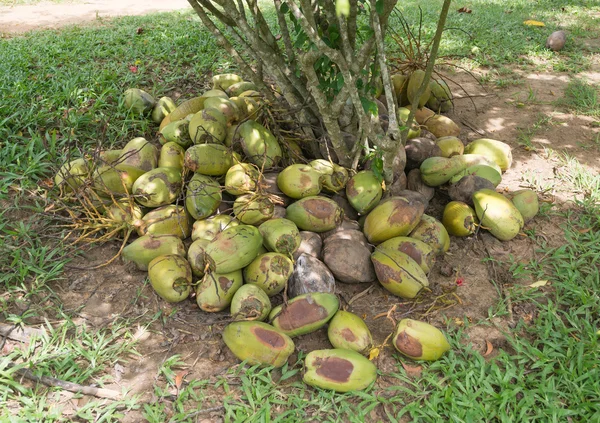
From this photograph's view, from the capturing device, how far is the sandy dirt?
6.98m

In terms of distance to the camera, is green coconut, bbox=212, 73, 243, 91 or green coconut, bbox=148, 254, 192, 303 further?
green coconut, bbox=212, 73, 243, 91

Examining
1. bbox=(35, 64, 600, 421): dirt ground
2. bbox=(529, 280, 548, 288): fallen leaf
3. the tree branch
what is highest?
the tree branch

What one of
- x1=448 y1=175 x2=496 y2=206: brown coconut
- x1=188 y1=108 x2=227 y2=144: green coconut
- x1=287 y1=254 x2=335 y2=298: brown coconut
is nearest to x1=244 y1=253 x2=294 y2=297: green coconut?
x1=287 y1=254 x2=335 y2=298: brown coconut

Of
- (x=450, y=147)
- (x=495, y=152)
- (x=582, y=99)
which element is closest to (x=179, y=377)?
(x=450, y=147)

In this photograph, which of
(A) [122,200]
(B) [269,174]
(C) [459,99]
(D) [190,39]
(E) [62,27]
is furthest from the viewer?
(E) [62,27]

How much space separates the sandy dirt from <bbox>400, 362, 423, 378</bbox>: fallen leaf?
Result: 7156 millimetres

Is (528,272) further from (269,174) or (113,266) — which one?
(113,266)

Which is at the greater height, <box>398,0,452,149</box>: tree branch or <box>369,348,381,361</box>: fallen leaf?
<box>398,0,452,149</box>: tree branch

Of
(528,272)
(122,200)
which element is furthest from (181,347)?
(528,272)

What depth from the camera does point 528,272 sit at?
8.82 feet

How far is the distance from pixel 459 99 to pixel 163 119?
2849mm

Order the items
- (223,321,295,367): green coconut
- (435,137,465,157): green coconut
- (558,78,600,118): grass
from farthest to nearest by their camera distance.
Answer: (558,78,600,118): grass → (435,137,465,157): green coconut → (223,321,295,367): green coconut

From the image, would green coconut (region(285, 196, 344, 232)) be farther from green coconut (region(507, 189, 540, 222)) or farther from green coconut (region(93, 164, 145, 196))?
green coconut (region(507, 189, 540, 222))

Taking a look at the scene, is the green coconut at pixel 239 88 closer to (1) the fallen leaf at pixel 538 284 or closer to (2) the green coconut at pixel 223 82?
(2) the green coconut at pixel 223 82
